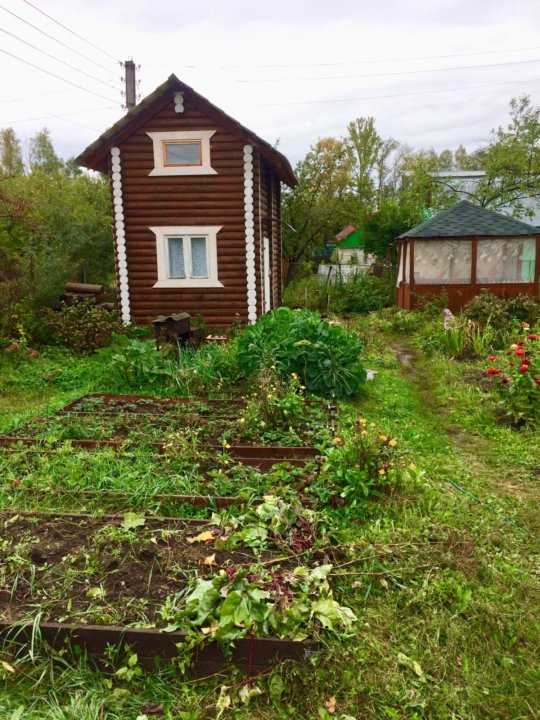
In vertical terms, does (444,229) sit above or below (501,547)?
above

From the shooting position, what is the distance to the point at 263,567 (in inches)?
130

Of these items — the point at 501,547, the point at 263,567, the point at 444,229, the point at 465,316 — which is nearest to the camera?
the point at 263,567

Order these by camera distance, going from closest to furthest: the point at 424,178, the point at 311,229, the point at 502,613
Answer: the point at 502,613
the point at 424,178
the point at 311,229

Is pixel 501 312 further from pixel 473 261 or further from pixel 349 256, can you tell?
pixel 349 256

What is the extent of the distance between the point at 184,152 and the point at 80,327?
14.6ft

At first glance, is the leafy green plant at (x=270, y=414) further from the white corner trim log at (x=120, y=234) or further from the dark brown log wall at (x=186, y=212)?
the white corner trim log at (x=120, y=234)

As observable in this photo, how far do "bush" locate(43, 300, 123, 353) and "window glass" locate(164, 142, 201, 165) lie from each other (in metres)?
3.75

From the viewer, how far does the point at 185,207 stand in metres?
11.8

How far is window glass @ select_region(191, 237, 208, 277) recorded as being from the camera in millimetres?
11992

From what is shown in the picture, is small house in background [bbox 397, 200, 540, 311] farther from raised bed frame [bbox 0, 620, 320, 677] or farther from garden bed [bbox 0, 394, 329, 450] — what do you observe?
raised bed frame [bbox 0, 620, 320, 677]

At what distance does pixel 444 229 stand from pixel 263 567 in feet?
43.4

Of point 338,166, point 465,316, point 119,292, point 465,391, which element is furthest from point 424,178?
point 465,391

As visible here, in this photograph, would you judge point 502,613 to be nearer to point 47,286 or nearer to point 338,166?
point 47,286

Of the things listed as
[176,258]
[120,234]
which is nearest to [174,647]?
[176,258]
